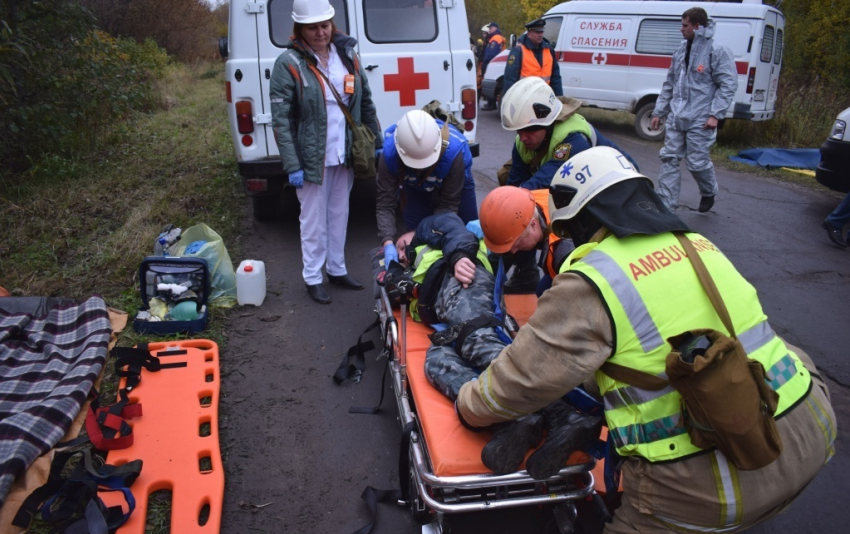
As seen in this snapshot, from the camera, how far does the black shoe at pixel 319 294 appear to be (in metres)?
4.83

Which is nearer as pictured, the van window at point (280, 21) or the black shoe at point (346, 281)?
the black shoe at point (346, 281)

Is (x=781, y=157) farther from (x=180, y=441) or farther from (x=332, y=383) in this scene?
(x=180, y=441)

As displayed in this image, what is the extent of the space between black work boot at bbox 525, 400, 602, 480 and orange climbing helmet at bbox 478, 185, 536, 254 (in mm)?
869

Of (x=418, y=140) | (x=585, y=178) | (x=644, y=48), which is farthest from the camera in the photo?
(x=644, y=48)

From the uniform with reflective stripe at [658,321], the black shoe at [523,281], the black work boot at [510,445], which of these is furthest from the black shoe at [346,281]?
the uniform with reflective stripe at [658,321]

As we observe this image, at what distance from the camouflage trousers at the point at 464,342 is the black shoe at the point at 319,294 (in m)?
1.62

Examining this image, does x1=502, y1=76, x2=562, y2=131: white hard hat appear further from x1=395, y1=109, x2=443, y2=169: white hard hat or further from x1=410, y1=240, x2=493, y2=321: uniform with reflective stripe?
x1=410, y1=240, x2=493, y2=321: uniform with reflective stripe

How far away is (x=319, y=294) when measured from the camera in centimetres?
485

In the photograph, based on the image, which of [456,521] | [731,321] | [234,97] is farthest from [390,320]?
[234,97]

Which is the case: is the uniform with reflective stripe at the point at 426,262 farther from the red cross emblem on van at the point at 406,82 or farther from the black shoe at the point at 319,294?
the red cross emblem on van at the point at 406,82

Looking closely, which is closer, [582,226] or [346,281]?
[582,226]

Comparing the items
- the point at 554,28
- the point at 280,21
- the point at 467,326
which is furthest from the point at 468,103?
the point at 554,28

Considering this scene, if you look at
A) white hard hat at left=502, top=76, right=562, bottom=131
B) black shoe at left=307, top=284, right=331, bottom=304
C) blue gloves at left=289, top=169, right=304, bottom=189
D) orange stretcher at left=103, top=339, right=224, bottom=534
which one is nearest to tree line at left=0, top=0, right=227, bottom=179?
blue gloves at left=289, top=169, right=304, bottom=189

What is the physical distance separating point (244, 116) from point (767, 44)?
9035 millimetres
